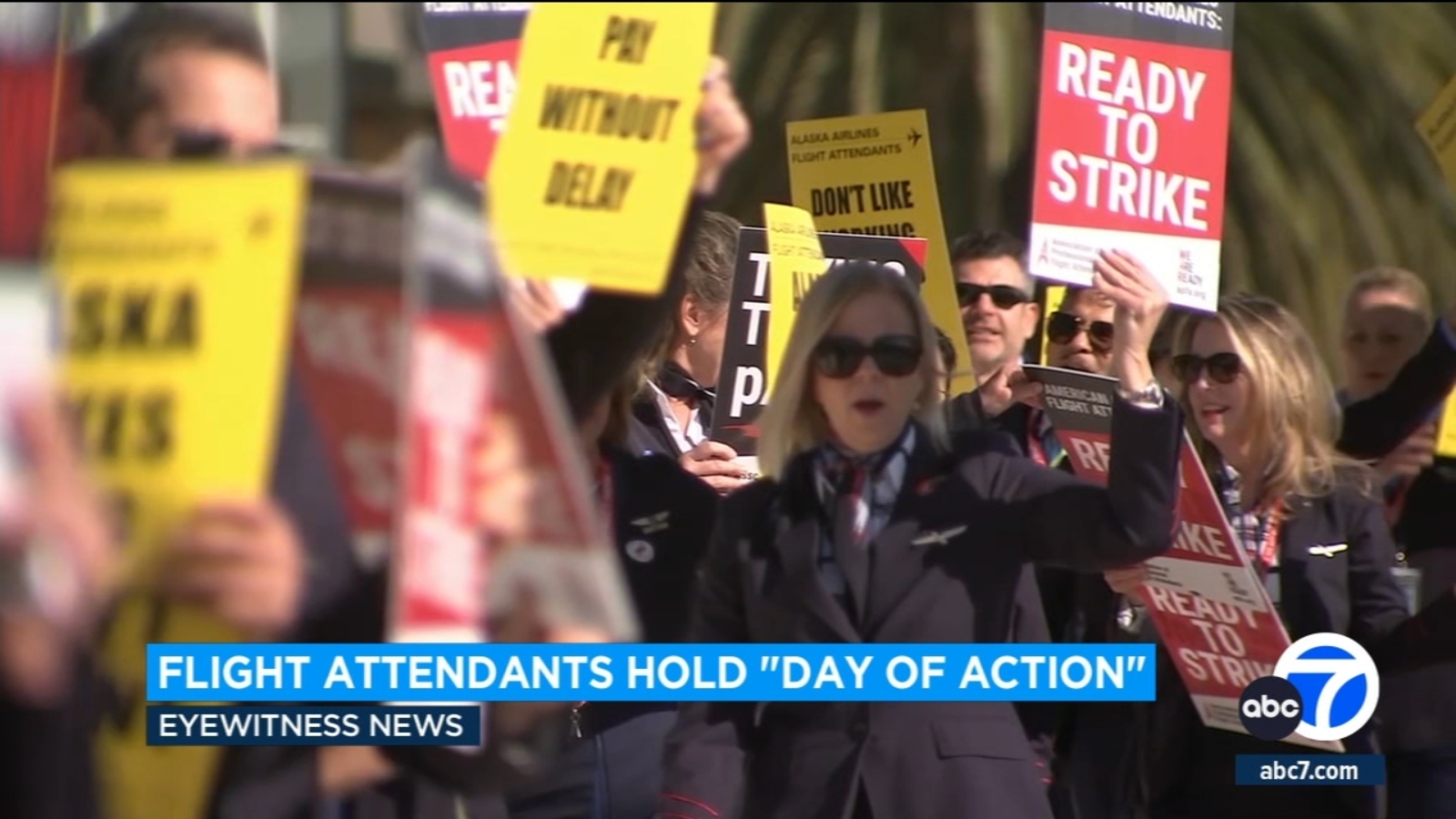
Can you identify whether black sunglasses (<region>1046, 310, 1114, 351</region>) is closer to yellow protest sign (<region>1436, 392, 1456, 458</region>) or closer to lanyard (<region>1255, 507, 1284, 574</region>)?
lanyard (<region>1255, 507, 1284, 574</region>)

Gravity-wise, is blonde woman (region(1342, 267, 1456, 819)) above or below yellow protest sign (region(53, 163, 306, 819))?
below

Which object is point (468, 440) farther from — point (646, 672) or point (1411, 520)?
point (1411, 520)

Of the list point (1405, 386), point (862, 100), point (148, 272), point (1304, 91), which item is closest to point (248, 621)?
point (148, 272)

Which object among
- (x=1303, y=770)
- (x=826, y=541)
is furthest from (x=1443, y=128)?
(x=826, y=541)

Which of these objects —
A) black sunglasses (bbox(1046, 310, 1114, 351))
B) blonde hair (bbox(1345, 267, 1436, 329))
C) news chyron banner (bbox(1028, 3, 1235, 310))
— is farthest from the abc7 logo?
blonde hair (bbox(1345, 267, 1436, 329))

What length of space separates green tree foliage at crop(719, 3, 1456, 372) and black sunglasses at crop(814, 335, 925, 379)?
2583 millimetres

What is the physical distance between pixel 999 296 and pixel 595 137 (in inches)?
101

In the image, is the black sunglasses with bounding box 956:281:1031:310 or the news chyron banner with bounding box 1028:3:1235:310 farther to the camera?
the black sunglasses with bounding box 956:281:1031:310

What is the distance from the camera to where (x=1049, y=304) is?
727 centimetres

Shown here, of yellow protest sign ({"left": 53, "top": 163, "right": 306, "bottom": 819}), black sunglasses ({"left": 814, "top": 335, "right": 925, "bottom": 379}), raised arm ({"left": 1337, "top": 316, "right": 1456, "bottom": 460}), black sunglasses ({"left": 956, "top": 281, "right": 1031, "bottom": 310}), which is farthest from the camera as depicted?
black sunglasses ({"left": 956, "top": 281, "right": 1031, "bottom": 310})

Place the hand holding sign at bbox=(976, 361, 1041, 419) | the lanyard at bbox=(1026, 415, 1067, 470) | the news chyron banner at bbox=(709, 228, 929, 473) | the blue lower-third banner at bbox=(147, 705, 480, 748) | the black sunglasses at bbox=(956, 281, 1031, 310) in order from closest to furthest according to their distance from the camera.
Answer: the blue lower-third banner at bbox=(147, 705, 480, 748)
the news chyron banner at bbox=(709, 228, 929, 473)
the lanyard at bbox=(1026, 415, 1067, 470)
the hand holding sign at bbox=(976, 361, 1041, 419)
the black sunglasses at bbox=(956, 281, 1031, 310)

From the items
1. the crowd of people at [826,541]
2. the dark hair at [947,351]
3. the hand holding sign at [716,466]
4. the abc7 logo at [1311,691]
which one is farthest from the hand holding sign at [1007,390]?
the abc7 logo at [1311,691]

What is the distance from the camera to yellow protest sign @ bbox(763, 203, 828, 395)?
5.39m

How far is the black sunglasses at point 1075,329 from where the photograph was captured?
651 centimetres
